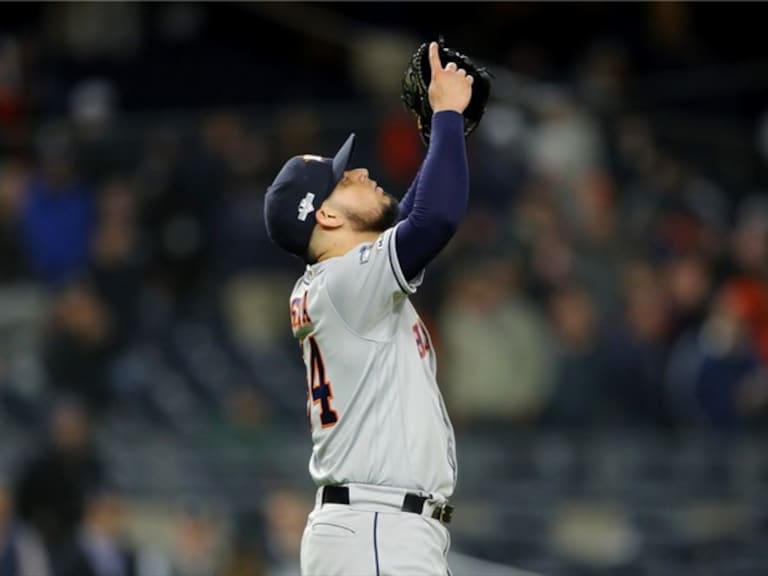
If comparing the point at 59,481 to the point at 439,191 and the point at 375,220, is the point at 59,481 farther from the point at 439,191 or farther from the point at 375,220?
the point at 439,191

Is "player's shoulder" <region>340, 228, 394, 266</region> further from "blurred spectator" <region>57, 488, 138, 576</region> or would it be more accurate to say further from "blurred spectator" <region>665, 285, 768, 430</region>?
"blurred spectator" <region>665, 285, 768, 430</region>

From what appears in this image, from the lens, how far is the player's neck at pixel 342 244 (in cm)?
425

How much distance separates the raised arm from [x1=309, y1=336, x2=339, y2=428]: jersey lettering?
14.3 inches

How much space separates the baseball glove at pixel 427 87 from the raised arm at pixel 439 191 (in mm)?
167

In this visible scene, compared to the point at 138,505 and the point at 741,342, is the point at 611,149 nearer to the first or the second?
the point at 741,342

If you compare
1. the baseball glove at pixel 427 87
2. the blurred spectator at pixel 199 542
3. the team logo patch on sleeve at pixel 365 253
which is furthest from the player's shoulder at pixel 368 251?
the blurred spectator at pixel 199 542

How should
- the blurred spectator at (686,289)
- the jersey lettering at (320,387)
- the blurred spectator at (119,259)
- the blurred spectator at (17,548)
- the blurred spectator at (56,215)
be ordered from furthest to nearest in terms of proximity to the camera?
the blurred spectator at (686,289), the blurred spectator at (56,215), the blurred spectator at (119,259), the blurred spectator at (17,548), the jersey lettering at (320,387)

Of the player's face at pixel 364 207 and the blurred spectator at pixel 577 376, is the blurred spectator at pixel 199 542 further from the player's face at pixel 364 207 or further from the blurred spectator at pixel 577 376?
the player's face at pixel 364 207

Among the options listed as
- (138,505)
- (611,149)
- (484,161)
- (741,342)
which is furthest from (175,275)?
(741,342)

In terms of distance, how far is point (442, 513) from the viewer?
416cm

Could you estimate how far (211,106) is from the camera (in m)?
11.8

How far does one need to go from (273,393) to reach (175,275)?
83cm

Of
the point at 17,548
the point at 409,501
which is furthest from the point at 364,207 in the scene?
the point at 17,548

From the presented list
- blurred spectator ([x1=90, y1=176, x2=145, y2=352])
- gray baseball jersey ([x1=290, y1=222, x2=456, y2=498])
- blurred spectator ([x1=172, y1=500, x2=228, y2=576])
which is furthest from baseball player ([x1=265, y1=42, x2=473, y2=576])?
blurred spectator ([x1=90, y1=176, x2=145, y2=352])
